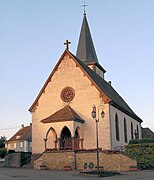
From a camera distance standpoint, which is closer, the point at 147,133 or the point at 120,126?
the point at 120,126

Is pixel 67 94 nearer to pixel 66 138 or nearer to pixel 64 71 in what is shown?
pixel 64 71

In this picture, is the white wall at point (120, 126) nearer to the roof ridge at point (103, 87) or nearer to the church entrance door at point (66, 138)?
Result: the roof ridge at point (103, 87)

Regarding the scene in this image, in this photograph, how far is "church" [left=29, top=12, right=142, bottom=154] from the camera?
3466cm

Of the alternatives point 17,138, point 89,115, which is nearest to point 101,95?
point 89,115

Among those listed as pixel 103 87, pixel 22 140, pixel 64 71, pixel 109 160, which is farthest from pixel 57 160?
pixel 22 140

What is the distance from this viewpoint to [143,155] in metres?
29.5

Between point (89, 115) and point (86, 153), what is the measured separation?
6.63 metres

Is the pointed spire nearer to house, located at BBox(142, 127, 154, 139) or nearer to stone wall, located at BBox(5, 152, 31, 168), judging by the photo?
house, located at BBox(142, 127, 154, 139)

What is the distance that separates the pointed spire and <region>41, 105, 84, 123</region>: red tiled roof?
17.0 meters

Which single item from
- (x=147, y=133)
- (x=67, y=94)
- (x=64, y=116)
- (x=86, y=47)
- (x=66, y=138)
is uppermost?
(x=86, y=47)

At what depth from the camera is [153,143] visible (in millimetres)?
29344

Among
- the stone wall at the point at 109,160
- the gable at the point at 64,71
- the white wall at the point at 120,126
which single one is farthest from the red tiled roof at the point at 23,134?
the stone wall at the point at 109,160

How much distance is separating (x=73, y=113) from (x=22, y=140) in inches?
1770

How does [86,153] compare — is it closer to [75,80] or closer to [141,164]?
[141,164]
